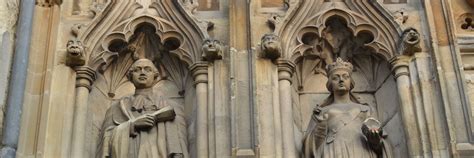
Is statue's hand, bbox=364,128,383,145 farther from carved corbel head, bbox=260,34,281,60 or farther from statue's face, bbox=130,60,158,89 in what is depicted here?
statue's face, bbox=130,60,158,89

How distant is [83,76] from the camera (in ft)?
32.2

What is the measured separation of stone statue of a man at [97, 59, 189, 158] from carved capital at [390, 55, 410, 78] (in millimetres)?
2098

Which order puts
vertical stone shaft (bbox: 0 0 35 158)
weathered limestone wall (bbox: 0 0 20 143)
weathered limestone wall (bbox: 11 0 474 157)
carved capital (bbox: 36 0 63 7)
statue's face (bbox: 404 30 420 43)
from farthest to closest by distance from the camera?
carved capital (bbox: 36 0 63 7)
statue's face (bbox: 404 30 420 43)
weathered limestone wall (bbox: 11 0 474 157)
weathered limestone wall (bbox: 0 0 20 143)
vertical stone shaft (bbox: 0 0 35 158)

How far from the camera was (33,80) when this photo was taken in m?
9.61

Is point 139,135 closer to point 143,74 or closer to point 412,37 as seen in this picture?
point 143,74

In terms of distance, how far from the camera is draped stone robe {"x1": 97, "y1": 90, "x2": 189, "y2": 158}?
921 centimetres

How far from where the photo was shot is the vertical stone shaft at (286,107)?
9.22 metres

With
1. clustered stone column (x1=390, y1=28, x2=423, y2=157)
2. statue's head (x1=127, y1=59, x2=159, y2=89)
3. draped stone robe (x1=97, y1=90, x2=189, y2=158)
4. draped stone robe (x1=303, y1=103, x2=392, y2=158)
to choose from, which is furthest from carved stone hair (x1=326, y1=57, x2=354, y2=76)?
statue's head (x1=127, y1=59, x2=159, y2=89)

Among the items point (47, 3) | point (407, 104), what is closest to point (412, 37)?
point (407, 104)

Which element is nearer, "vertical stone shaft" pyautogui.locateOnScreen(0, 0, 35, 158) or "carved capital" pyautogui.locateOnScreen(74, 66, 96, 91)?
"vertical stone shaft" pyautogui.locateOnScreen(0, 0, 35, 158)

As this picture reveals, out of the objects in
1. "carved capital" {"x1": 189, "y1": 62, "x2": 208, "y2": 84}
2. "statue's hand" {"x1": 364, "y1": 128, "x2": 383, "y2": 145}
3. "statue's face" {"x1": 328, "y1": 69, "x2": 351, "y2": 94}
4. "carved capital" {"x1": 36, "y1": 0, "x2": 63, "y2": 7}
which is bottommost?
"statue's hand" {"x1": 364, "y1": 128, "x2": 383, "y2": 145}

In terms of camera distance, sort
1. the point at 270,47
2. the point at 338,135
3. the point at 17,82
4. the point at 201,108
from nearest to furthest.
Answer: the point at 17,82, the point at 338,135, the point at 201,108, the point at 270,47

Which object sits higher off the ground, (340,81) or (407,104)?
(340,81)

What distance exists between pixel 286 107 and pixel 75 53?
208cm
